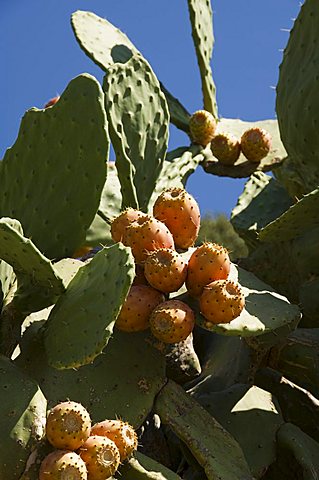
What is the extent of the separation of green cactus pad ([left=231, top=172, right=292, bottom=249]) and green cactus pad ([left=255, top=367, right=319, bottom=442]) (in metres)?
0.78

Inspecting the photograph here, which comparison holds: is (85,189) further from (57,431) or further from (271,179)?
(271,179)

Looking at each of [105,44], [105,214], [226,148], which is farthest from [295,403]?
[105,44]

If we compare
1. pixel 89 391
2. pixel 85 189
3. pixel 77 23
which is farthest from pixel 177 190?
pixel 77 23

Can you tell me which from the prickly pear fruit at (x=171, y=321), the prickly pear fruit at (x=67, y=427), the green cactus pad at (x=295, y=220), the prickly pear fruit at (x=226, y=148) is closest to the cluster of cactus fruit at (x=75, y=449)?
the prickly pear fruit at (x=67, y=427)

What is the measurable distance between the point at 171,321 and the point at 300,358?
68 cm

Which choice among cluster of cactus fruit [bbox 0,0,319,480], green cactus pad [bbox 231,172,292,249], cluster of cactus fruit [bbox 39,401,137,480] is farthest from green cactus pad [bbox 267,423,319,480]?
green cactus pad [bbox 231,172,292,249]

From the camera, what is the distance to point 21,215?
1.94 metres

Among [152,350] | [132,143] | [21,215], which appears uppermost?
[132,143]

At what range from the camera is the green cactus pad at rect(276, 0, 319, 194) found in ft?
7.70

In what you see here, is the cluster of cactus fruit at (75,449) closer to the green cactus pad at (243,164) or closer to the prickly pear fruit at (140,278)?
the prickly pear fruit at (140,278)

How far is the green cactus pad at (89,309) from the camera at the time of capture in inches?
61.6

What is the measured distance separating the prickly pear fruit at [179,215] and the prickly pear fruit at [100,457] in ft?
1.70

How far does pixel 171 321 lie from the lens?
1695 millimetres

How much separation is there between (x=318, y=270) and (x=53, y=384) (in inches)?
38.2
